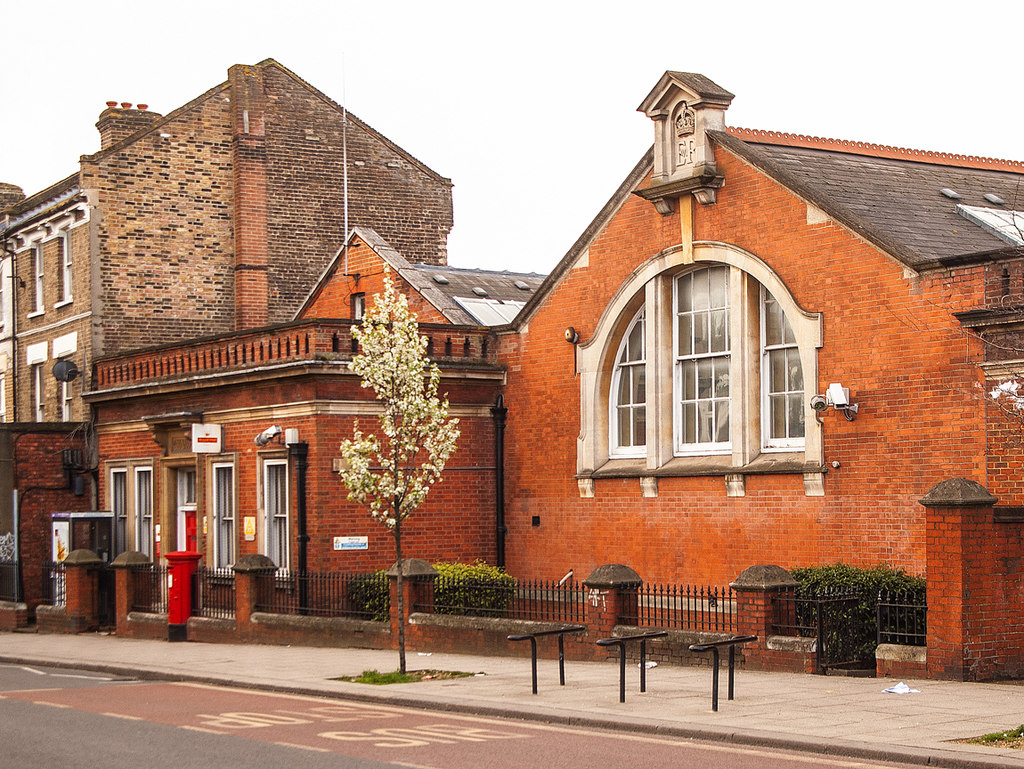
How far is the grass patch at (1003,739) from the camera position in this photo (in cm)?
1066

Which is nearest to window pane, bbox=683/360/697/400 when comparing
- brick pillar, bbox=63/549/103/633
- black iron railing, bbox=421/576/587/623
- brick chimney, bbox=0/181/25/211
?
black iron railing, bbox=421/576/587/623

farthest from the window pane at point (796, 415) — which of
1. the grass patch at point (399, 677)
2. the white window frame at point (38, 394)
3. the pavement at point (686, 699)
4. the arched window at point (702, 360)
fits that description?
the white window frame at point (38, 394)

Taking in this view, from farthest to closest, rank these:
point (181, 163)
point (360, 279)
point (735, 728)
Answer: point (181, 163) < point (360, 279) < point (735, 728)

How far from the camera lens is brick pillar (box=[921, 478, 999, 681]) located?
→ 14086 mm

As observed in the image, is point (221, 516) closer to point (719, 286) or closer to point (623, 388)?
point (623, 388)

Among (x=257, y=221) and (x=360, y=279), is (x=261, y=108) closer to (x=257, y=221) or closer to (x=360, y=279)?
(x=257, y=221)

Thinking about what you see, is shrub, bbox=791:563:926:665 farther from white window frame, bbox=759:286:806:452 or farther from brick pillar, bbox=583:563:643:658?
white window frame, bbox=759:286:806:452

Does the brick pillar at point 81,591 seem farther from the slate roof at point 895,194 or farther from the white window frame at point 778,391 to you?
the slate roof at point 895,194

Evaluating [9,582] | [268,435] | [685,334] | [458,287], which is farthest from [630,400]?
[9,582]

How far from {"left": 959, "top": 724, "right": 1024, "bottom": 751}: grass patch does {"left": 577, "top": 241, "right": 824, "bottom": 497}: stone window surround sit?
331 inches

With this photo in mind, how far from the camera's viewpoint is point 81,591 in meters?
26.5

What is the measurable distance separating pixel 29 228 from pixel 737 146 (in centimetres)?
1846

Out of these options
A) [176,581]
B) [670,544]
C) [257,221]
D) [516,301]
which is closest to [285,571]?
[176,581]

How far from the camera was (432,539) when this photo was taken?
24172 mm
